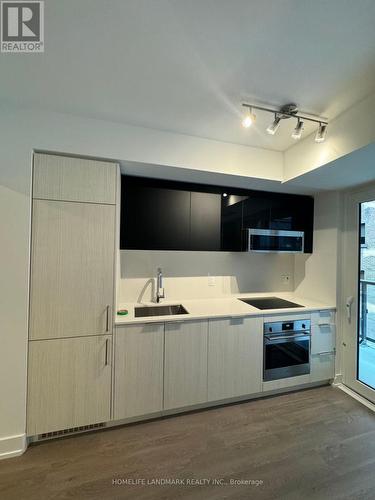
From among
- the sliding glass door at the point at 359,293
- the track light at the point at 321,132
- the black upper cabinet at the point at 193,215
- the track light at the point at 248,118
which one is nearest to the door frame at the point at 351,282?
the sliding glass door at the point at 359,293

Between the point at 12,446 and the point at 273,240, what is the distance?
9.84 ft

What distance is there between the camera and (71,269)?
1.81 metres

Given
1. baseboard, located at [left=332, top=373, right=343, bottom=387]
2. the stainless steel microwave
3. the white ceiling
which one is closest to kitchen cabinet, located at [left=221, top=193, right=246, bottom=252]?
the stainless steel microwave

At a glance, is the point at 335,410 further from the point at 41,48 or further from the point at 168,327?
the point at 41,48

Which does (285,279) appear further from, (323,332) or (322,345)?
(322,345)

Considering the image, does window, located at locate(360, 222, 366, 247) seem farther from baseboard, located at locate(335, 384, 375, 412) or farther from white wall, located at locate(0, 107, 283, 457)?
white wall, located at locate(0, 107, 283, 457)

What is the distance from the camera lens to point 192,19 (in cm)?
104

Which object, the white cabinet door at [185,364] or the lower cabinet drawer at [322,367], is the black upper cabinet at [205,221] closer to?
the white cabinet door at [185,364]

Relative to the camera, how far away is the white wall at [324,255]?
2625 millimetres

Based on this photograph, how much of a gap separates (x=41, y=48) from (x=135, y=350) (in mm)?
2151

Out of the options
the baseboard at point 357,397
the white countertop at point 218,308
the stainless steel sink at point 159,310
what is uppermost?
the white countertop at point 218,308

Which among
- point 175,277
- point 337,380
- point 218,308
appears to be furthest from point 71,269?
point 337,380

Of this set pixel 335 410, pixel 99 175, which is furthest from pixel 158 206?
pixel 335 410

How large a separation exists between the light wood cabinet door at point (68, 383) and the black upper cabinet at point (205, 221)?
1.29 meters
